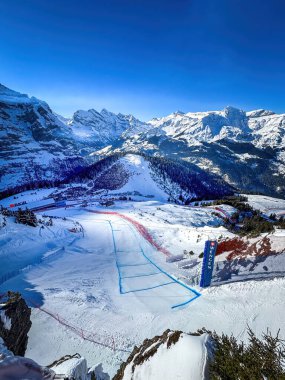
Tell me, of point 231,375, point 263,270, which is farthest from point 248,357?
point 263,270

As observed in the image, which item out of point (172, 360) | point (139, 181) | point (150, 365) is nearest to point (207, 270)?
point (150, 365)

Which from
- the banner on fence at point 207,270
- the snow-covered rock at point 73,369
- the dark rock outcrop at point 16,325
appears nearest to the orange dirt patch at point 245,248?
the banner on fence at point 207,270

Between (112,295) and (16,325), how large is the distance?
800 centimetres

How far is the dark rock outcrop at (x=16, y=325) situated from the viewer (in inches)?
464

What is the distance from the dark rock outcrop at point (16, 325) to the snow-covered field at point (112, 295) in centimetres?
61

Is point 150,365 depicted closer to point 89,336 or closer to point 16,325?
point 89,336

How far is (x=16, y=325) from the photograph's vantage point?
12961 millimetres

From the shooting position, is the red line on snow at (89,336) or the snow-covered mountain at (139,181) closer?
the red line on snow at (89,336)

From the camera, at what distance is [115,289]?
20641 mm

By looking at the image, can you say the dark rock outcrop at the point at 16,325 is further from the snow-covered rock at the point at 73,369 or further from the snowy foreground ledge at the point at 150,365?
the snow-covered rock at the point at 73,369

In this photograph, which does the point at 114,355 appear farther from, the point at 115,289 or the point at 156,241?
the point at 156,241

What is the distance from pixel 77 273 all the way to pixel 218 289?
1355 cm

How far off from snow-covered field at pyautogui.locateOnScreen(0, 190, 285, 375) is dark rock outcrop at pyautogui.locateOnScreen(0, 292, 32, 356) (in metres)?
0.61

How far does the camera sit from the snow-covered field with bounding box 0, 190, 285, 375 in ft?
43.7
